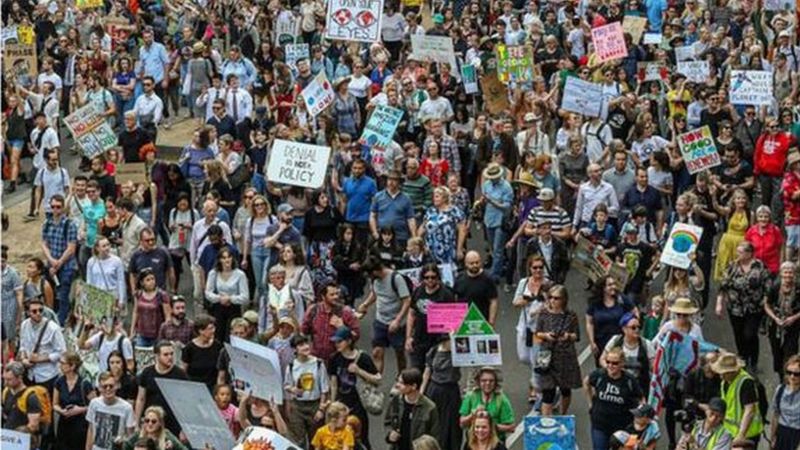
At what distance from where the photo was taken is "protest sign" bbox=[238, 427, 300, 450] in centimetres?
1519

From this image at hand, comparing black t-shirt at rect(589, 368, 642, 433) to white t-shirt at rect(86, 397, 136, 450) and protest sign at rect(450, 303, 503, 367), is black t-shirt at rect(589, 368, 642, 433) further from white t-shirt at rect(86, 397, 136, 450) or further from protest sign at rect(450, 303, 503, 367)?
white t-shirt at rect(86, 397, 136, 450)

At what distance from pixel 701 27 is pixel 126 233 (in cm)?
1139

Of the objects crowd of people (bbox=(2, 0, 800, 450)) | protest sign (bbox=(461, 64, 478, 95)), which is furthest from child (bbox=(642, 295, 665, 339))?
protest sign (bbox=(461, 64, 478, 95))

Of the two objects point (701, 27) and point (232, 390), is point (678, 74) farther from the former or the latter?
point (232, 390)

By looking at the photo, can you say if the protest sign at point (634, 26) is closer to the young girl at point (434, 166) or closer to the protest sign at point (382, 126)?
the protest sign at point (382, 126)

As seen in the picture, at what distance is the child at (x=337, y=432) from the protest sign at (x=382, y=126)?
7.78 meters

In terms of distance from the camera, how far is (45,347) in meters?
19.1

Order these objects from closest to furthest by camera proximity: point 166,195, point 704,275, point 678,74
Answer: point 704,275 < point 166,195 < point 678,74

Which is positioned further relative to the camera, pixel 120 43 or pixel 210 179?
pixel 120 43

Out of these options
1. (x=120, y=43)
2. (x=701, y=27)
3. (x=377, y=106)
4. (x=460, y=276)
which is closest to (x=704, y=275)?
(x=460, y=276)

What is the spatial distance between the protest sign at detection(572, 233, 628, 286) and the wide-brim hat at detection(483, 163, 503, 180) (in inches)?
75.3

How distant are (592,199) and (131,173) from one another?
529cm

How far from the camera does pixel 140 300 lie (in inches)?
779

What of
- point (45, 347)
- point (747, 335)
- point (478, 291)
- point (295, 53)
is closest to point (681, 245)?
point (747, 335)
